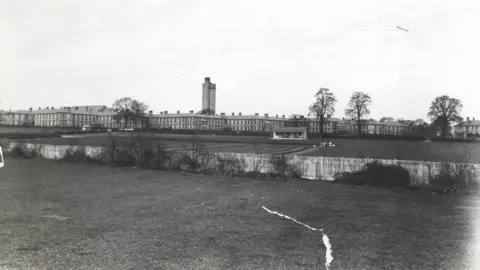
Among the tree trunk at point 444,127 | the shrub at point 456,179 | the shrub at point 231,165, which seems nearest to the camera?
the shrub at point 456,179

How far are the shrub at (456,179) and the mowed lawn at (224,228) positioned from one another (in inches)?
49.4

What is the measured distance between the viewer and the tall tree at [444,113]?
73.8m

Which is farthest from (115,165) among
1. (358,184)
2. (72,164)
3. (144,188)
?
(358,184)

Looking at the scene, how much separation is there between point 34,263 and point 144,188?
8.56 m

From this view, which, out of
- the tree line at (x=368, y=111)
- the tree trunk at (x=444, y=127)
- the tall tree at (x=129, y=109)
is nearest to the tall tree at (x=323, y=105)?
the tree line at (x=368, y=111)

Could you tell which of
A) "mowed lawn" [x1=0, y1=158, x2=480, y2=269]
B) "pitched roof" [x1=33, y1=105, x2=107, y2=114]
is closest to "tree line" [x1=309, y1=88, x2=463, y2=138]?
"mowed lawn" [x1=0, y1=158, x2=480, y2=269]

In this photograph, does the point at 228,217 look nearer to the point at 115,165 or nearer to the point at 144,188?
the point at 144,188

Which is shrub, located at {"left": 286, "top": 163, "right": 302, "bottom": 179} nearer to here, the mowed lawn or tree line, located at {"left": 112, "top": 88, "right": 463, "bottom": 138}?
the mowed lawn

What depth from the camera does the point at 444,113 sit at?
7469 cm

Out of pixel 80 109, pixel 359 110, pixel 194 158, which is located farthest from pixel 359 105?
pixel 80 109

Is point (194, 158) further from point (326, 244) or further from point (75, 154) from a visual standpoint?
point (326, 244)

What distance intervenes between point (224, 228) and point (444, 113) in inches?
3112

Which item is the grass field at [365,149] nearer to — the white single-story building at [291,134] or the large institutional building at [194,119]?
the white single-story building at [291,134]

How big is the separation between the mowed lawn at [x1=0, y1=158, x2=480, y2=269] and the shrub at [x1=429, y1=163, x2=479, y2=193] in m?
1.26
